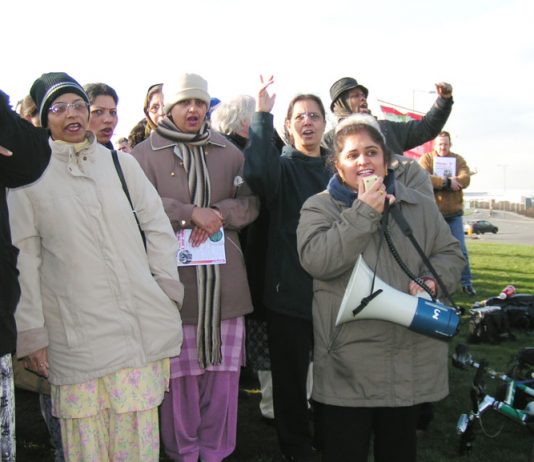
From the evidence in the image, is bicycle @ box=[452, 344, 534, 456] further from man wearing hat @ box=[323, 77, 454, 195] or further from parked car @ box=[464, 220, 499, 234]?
parked car @ box=[464, 220, 499, 234]

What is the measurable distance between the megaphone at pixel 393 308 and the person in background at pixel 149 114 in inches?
101

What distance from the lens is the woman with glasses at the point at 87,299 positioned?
250 centimetres

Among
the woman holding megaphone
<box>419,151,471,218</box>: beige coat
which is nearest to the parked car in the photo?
<box>419,151,471,218</box>: beige coat

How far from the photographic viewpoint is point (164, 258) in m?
2.79

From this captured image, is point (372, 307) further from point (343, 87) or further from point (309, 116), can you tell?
point (343, 87)

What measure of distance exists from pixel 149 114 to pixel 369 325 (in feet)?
9.49

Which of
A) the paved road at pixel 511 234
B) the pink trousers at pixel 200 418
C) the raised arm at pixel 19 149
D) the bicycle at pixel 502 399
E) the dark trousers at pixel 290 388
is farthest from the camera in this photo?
the paved road at pixel 511 234

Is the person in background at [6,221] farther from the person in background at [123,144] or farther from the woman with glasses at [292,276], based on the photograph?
the person in background at [123,144]

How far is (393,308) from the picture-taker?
7.82 ft

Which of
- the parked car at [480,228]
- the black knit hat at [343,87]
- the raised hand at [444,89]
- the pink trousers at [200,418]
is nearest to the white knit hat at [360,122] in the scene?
the black knit hat at [343,87]

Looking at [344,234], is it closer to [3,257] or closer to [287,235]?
[287,235]


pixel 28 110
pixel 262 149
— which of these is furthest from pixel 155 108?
pixel 262 149

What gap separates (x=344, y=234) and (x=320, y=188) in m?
1.08

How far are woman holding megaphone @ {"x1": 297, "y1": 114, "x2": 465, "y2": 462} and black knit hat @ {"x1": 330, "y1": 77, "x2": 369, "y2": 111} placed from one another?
1.63 metres
